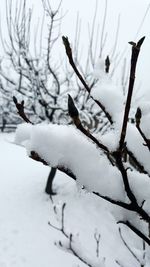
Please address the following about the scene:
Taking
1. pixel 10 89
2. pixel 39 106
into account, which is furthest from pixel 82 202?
pixel 10 89

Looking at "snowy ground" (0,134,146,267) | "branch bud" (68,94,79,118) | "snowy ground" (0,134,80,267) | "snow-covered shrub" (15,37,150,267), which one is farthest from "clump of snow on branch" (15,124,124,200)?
"snowy ground" (0,134,80,267)

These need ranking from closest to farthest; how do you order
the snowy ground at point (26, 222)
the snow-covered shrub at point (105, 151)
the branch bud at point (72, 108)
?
the branch bud at point (72, 108), the snow-covered shrub at point (105, 151), the snowy ground at point (26, 222)

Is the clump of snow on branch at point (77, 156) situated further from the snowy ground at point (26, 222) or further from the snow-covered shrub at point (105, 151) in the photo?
the snowy ground at point (26, 222)

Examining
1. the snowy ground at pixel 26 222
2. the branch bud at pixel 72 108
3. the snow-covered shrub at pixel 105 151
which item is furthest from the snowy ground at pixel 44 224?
the branch bud at pixel 72 108

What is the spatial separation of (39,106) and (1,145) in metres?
4.91

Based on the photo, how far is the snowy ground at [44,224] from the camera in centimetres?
593

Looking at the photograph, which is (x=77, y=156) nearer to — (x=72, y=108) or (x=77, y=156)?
(x=77, y=156)

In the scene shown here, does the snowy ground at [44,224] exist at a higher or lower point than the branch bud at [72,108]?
lower

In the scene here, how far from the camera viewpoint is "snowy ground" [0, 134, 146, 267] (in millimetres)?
5926

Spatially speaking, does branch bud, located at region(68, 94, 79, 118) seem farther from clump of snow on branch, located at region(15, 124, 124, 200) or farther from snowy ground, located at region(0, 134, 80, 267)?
snowy ground, located at region(0, 134, 80, 267)

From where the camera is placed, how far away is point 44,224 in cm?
684

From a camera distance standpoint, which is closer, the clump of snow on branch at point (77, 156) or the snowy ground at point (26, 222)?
the clump of snow on branch at point (77, 156)

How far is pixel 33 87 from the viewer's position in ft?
26.3

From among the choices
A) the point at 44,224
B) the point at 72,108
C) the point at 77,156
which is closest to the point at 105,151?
the point at 77,156
